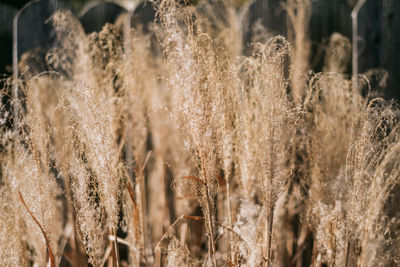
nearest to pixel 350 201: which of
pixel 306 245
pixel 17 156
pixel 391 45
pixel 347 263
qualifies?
pixel 347 263

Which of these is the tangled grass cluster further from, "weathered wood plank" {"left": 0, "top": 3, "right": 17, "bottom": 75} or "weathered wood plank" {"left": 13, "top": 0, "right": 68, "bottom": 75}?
"weathered wood plank" {"left": 0, "top": 3, "right": 17, "bottom": 75}

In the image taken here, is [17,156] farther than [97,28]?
No

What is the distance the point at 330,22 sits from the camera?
7.34 feet

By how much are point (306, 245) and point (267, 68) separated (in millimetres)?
1312

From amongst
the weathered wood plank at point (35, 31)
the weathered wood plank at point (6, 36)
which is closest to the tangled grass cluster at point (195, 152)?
the weathered wood plank at point (35, 31)

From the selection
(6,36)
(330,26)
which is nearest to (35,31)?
(6,36)

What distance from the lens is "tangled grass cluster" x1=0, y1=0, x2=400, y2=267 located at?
1.45 metres

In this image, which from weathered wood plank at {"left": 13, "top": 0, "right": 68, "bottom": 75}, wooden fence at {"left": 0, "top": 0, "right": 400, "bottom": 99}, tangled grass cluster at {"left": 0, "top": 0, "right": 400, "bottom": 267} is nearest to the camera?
tangled grass cluster at {"left": 0, "top": 0, "right": 400, "bottom": 267}

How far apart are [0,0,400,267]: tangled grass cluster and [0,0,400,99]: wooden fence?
89 millimetres

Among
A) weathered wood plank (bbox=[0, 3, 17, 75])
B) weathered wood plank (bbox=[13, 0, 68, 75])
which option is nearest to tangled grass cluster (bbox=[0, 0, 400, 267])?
weathered wood plank (bbox=[13, 0, 68, 75])

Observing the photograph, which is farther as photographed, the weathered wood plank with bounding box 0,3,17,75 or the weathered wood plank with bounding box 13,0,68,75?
the weathered wood plank with bounding box 0,3,17,75

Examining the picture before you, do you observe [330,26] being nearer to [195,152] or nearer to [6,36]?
[195,152]

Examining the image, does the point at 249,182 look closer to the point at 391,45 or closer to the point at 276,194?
the point at 276,194

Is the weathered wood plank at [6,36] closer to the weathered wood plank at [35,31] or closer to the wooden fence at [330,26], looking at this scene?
the wooden fence at [330,26]
